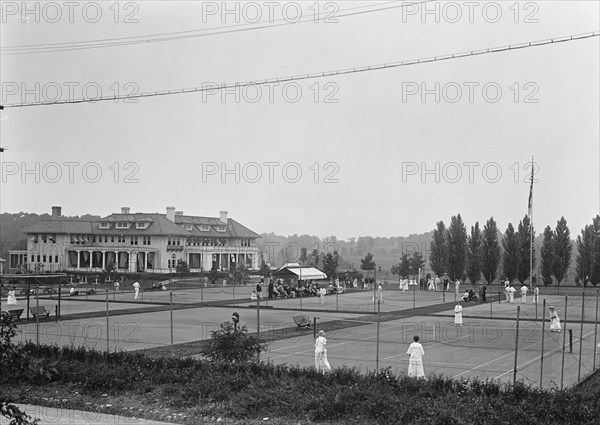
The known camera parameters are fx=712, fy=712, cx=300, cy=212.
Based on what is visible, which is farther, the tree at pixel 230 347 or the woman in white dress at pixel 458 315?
the woman in white dress at pixel 458 315

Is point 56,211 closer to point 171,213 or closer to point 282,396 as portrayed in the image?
point 171,213

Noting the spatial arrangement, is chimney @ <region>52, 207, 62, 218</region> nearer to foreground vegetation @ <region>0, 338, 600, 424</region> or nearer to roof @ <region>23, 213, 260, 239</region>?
roof @ <region>23, 213, 260, 239</region>

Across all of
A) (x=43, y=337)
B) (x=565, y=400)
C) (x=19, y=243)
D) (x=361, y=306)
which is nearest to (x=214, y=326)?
(x=43, y=337)

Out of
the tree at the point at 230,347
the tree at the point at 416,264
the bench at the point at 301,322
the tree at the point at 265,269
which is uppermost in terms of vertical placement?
the tree at the point at 230,347

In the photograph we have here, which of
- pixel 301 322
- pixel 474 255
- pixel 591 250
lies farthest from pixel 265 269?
pixel 301 322

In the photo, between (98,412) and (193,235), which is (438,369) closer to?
(98,412)

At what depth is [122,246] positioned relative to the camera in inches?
3575

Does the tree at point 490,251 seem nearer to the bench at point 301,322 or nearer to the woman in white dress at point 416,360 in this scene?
the bench at point 301,322

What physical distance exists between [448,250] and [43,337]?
64.8 m

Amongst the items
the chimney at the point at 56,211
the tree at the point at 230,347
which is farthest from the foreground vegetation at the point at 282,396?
the chimney at the point at 56,211

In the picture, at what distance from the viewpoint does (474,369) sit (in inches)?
835

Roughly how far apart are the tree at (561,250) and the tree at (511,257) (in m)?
4.10

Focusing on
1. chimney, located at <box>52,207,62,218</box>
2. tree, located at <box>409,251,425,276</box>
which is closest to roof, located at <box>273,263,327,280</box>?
tree, located at <box>409,251,425,276</box>

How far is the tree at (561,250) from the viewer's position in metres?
70.8
